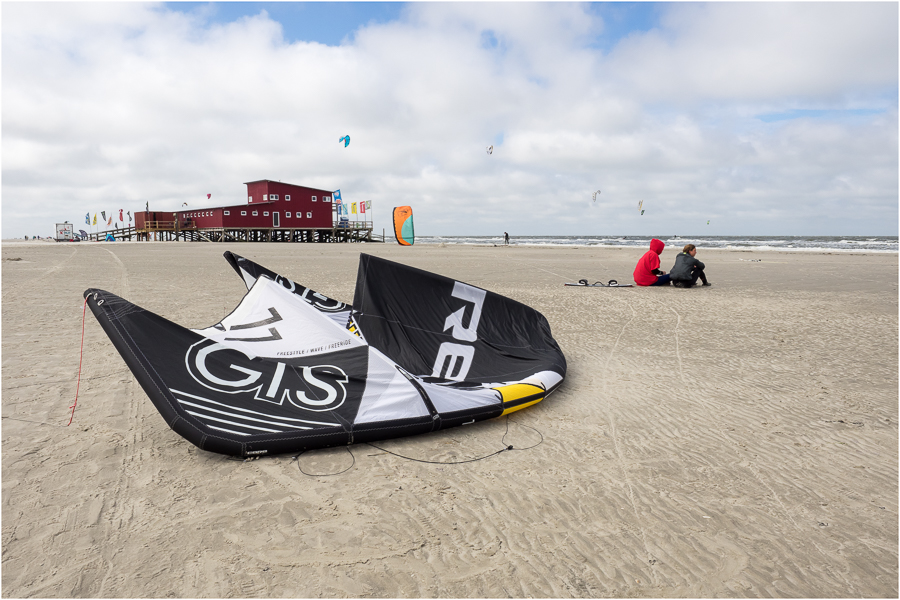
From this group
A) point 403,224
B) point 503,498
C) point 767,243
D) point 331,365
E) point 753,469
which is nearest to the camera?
point 503,498

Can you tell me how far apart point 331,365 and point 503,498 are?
1.62m

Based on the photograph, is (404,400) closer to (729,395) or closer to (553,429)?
(553,429)

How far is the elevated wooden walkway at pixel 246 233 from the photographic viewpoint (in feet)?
139

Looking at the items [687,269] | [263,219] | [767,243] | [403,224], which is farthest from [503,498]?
[767,243]

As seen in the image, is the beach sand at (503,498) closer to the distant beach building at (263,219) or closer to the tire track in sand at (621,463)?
the tire track in sand at (621,463)

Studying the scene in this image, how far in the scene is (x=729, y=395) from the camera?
168 inches

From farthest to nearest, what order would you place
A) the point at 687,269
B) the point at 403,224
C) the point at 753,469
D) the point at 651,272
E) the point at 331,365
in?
the point at 403,224 → the point at 651,272 → the point at 687,269 → the point at 331,365 → the point at 753,469

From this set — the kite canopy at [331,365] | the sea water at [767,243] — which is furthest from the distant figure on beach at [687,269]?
the sea water at [767,243]

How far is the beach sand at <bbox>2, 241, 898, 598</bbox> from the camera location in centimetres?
205

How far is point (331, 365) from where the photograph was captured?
362cm

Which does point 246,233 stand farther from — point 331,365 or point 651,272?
point 331,365

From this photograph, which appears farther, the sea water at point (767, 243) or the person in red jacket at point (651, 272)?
the sea water at point (767, 243)

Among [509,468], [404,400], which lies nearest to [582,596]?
[509,468]

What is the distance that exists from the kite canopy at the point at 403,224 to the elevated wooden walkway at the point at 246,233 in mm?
15716
